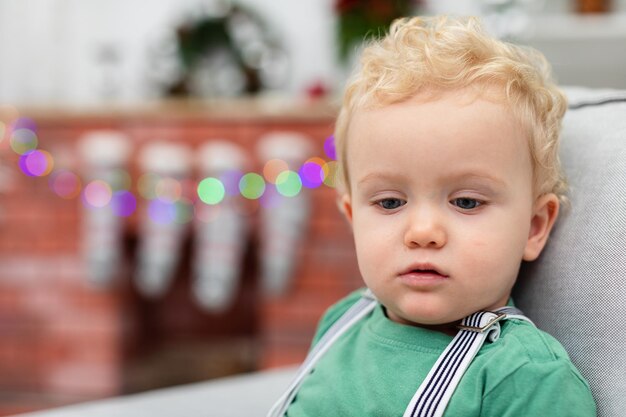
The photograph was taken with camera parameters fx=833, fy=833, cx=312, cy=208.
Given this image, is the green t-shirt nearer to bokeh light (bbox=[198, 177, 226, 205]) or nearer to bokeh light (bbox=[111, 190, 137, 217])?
bokeh light (bbox=[198, 177, 226, 205])

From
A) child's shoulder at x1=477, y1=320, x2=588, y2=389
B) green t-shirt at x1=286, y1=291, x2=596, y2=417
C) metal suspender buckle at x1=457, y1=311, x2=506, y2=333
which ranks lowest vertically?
green t-shirt at x1=286, y1=291, x2=596, y2=417

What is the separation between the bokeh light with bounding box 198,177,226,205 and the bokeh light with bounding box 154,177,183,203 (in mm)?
67

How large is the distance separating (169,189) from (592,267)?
6.14 ft

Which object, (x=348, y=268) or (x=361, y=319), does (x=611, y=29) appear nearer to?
(x=348, y=268)

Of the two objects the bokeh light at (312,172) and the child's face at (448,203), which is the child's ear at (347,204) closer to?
the child's face at (448,203)

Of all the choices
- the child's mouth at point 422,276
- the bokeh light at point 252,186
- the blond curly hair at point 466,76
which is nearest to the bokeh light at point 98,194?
the bokeh light at point 252,186

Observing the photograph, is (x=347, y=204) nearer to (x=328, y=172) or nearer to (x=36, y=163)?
(x=328, y=172)

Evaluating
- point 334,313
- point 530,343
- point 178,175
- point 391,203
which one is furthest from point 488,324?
point 178,175

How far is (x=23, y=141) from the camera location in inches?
Result: 106

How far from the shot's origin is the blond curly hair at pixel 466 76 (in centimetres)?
80

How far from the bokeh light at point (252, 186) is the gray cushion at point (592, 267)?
1.62 metres

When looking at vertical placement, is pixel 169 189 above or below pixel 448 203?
below

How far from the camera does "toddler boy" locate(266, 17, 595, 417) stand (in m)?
0.75

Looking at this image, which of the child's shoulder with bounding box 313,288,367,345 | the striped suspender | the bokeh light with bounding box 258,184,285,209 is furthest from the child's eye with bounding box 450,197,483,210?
the bokeh light with bounding box 258,184,285,209
